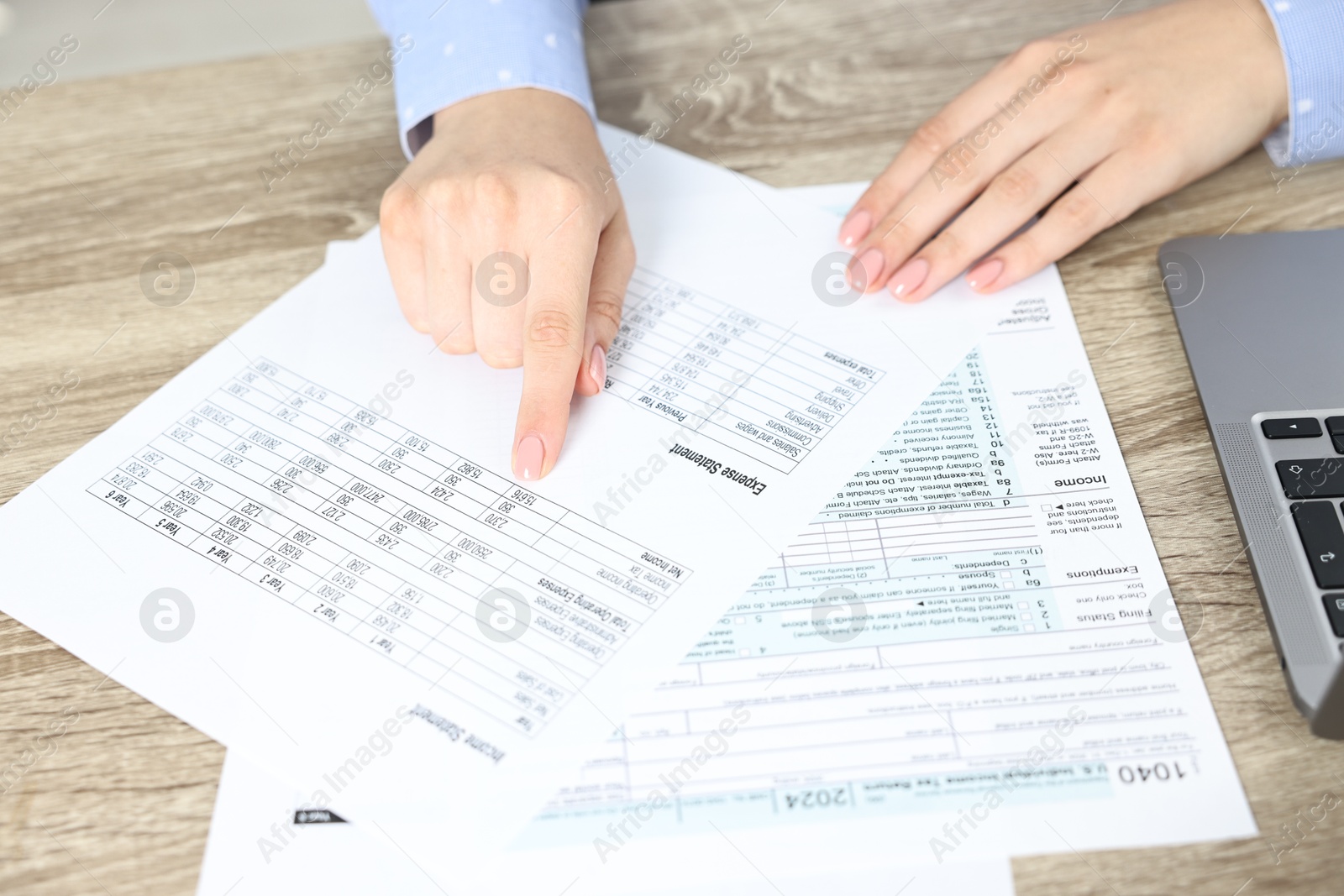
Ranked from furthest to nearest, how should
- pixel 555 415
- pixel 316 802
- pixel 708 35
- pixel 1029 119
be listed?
pixel 708 35
pixel 1029 119
pixel 555 415
pixel 316 802

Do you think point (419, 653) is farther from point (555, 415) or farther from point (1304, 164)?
point (1304, 164)

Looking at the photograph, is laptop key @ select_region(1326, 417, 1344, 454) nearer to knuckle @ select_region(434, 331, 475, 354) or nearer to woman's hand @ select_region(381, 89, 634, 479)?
woman's hand @ select_region(381, 89, 634, 479)

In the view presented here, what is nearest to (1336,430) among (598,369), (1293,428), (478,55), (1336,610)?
(1293,428)

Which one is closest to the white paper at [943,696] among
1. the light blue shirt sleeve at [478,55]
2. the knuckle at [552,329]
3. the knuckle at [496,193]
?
the knuckle at [552,329]

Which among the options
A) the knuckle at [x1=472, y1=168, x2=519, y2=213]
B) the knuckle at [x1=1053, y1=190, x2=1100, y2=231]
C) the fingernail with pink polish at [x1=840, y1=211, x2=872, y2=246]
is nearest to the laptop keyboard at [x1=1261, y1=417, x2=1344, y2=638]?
the knuckle at [x1=1053, y1=190, x2=1100, y2=231]

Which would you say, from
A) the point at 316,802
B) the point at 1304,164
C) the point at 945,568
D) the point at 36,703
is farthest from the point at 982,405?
the point at 36,703

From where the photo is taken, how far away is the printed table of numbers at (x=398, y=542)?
580 mm

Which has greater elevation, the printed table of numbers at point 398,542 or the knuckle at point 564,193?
the knuckle at point 564,193

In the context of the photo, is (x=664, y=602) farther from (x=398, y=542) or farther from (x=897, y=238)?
(x=897, y=238)

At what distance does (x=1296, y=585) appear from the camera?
1.85ft

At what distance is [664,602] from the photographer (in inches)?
23.5

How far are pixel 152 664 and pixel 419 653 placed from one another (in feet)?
0.55

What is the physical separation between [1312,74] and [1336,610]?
0.50m

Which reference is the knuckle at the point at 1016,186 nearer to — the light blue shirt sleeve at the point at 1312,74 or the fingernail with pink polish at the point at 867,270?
the fingernail with pink polish at the point at 867,270
